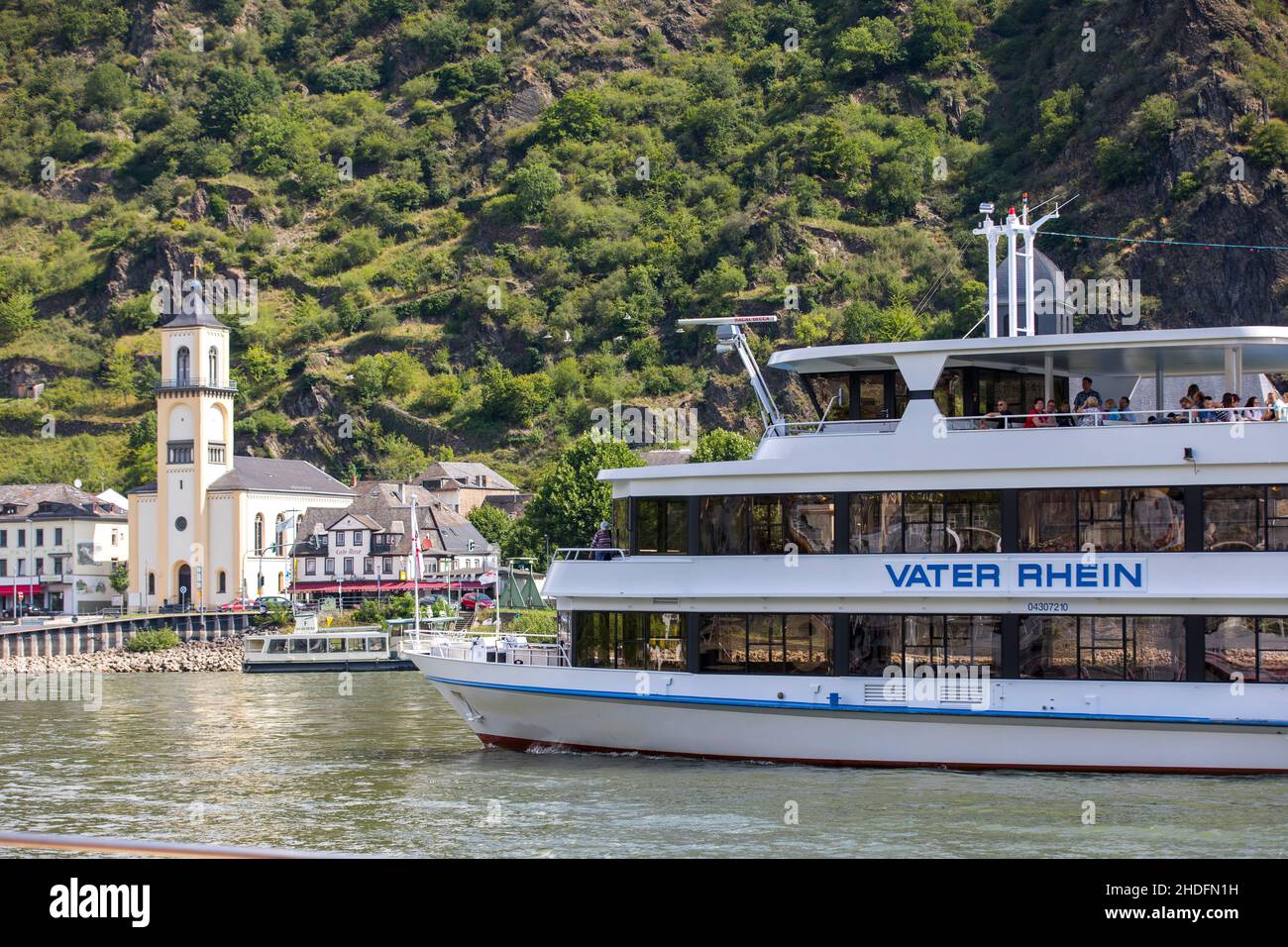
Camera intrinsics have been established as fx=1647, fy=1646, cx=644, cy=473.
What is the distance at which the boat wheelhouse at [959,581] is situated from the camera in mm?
22922

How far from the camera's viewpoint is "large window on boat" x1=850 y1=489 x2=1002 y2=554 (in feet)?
78.5

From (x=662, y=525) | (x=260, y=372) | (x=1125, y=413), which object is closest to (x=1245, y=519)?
(x=1125, y=413)

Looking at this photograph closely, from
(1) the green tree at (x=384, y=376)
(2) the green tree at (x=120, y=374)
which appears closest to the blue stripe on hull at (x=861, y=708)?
(1) the green tree at (x=384, y=376)

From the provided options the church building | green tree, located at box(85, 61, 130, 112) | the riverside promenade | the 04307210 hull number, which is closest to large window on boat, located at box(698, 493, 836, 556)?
the 04307210 hull number

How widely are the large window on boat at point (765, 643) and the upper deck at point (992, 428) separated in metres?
1.98

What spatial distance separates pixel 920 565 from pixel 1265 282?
79.7 m

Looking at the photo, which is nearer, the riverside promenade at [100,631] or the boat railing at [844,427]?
the boat railing at [844,427]

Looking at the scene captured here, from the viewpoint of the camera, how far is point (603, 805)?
22219 millimetres

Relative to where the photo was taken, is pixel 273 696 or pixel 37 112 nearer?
pixel 273 696

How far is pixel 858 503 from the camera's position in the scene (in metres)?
24.5

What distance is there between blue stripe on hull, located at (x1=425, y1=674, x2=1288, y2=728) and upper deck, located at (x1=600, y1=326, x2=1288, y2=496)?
318 centimetres

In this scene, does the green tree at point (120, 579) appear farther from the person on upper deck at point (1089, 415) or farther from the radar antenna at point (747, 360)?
the person on upper deck at point (1089, 415)
